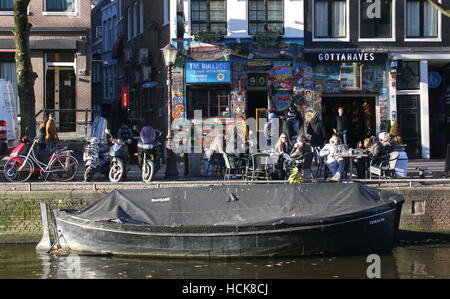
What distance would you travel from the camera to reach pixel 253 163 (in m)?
21.8

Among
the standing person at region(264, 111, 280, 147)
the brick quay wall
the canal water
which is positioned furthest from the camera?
the standing person at region(264, 111, 280, 147)

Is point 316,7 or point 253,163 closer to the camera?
point 253,163

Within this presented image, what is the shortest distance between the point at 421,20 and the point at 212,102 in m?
8.18

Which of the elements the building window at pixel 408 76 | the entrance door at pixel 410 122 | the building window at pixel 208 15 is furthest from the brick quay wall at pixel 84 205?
the building window at pixel 208 15

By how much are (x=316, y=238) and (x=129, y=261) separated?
3756 millimetres

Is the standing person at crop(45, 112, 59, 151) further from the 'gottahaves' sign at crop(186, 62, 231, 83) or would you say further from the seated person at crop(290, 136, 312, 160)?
the seated person at crop(290, 136, 312, 160)

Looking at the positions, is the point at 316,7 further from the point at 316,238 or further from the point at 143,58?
the point at 316,238

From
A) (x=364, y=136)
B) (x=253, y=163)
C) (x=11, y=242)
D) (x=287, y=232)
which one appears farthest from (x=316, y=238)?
(x=364, y=136)

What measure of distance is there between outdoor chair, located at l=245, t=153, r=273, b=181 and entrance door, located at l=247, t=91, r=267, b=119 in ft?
32.8

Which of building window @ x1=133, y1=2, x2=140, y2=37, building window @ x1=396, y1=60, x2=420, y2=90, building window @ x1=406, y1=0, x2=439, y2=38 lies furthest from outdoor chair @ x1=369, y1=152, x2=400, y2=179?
building window @ x1=133, y1=2, x2=140, y2=37

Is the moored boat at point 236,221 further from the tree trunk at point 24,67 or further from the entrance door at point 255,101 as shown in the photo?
the entrance door at point 255,101

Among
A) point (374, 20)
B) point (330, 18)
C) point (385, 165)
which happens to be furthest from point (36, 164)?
point (374, 20)

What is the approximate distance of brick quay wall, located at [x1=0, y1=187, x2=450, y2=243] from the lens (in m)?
20.3

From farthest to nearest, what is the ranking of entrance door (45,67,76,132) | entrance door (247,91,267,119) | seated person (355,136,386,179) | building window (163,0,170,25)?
1. building window (163,0,170,25)
2. entrance door (45,67,76,132)
3. entrance door (247,91,267,119)
4. seated person (355,136,386,179)
